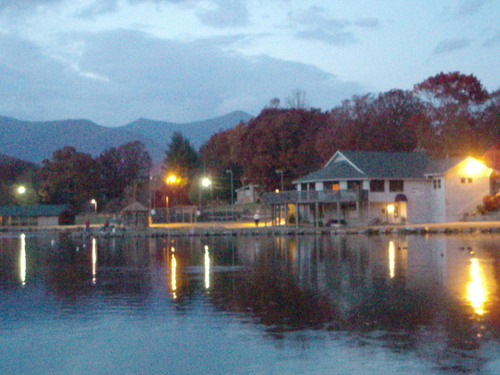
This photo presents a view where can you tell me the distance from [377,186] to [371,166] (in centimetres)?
214

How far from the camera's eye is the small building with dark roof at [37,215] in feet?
317

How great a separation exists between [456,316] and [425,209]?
1888 inches

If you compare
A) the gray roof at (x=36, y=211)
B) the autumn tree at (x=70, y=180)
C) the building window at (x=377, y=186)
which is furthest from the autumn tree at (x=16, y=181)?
the building window at (x=377, y=186)

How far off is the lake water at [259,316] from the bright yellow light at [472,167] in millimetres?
29187

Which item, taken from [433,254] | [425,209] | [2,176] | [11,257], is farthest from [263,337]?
[2,176]

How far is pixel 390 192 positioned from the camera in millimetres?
64188

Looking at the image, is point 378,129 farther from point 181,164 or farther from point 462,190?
point 181,164

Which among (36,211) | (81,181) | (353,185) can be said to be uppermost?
(81,181)

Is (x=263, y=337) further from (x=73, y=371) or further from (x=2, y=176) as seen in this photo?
(x=2, y=176)

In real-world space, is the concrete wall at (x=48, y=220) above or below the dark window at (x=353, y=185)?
below

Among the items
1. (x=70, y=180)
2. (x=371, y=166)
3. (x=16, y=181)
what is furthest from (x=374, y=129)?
(x=16, y=181)

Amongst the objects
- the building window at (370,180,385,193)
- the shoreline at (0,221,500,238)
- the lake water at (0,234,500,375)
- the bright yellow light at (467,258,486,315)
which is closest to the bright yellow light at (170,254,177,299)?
the lake water at (0,234,500,375)

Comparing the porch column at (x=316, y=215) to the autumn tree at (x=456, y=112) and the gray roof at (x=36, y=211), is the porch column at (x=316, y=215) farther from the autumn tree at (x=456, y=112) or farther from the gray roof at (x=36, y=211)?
the gray roof at (x=36, y=211)

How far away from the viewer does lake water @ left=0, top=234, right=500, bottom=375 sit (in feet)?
47.7
